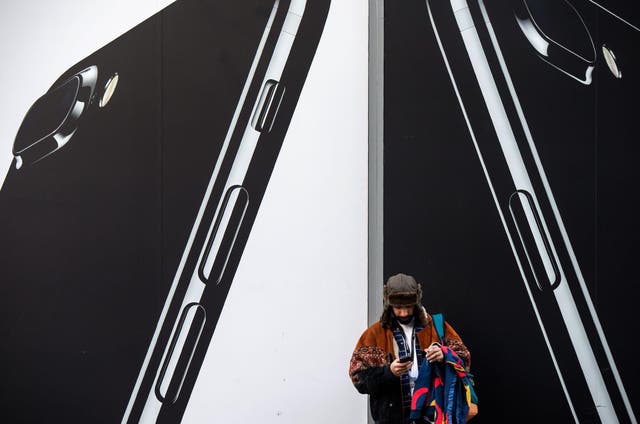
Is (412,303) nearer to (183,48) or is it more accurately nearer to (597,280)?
(597,280)

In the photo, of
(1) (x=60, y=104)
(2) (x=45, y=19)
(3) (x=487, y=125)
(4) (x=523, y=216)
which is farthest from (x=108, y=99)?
(4) (x=523, y=216)

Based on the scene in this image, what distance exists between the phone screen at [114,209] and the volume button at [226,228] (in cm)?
17

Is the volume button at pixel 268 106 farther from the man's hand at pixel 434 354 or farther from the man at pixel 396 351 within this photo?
the man's hand at pixel 434 354

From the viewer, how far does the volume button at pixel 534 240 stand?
155 inches

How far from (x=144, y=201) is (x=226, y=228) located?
535 mm

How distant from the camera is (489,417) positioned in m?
3.95

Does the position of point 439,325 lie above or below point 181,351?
below

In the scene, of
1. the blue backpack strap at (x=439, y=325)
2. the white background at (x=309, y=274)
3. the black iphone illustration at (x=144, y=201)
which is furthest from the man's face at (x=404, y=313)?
the black iphone illustration at (x=144, y=201)

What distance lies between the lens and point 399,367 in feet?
10.1

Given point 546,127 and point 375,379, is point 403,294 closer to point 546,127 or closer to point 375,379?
→ point 375,379

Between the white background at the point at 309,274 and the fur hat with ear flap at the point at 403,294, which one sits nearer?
the fur hat with ear flap at the point at 403,294

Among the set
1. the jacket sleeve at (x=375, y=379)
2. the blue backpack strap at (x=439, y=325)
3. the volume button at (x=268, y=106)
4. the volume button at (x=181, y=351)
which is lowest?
the jacket sleeve at (x=375, y=379)

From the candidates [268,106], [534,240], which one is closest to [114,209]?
[268,106]

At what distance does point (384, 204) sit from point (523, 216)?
79 centimetres
